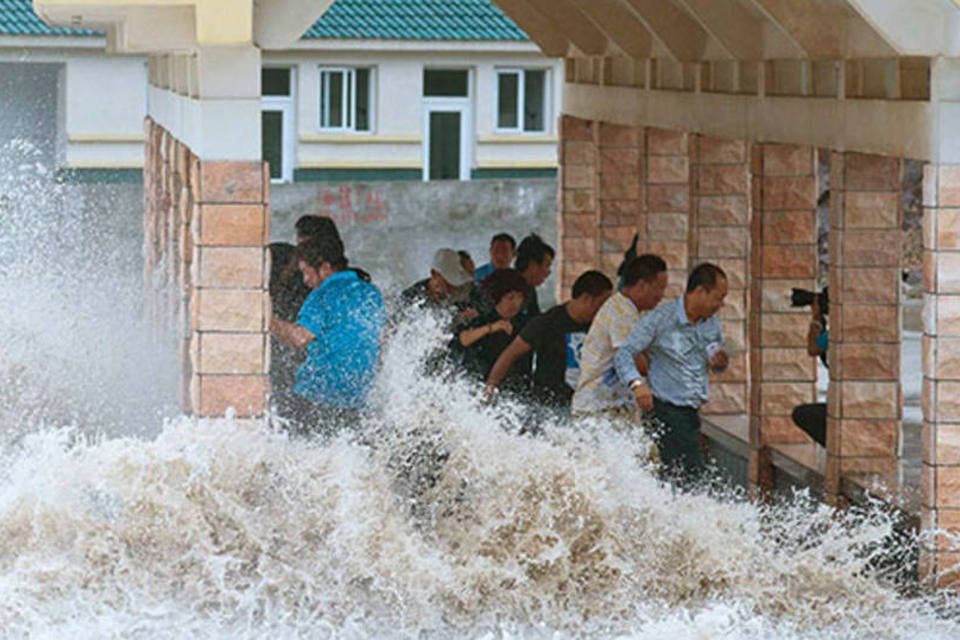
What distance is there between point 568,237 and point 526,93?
18.7m

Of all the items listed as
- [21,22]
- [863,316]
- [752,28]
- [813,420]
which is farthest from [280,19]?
[21,22]

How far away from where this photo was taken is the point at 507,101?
40.5 metres

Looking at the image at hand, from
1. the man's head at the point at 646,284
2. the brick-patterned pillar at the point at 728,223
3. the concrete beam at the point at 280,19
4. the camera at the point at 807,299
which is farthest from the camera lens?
the brick-patterned pillar at the point at 728,223

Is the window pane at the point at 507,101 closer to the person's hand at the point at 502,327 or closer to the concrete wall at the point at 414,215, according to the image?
the concrete wall at the point at 414,215

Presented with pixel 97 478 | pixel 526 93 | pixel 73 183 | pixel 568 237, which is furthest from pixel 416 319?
pixel 526 93

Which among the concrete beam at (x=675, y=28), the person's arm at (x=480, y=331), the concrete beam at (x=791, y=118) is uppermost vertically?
the concrete beam at (x=675, y=28)

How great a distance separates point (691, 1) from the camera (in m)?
15.5

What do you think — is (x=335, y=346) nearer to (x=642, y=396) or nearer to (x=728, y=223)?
(x=642, y=396)

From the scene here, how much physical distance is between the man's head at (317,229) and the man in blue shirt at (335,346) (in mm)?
750

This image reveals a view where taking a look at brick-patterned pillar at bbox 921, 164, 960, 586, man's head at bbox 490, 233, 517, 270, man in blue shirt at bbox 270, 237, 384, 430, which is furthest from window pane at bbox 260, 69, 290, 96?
brick-patterned pillar at bbox 921, 164, 960, 586

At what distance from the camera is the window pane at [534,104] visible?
40.5 metres

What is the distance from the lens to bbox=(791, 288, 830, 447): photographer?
14633mm

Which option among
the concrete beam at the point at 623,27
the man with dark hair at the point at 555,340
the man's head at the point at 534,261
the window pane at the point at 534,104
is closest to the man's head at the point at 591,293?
the man with dark hair at the point at 555,340

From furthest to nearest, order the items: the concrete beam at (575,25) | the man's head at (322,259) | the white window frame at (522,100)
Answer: the white window frame at (522,100) < the concrete beam at (575,25) < the man's head at (322,259)
